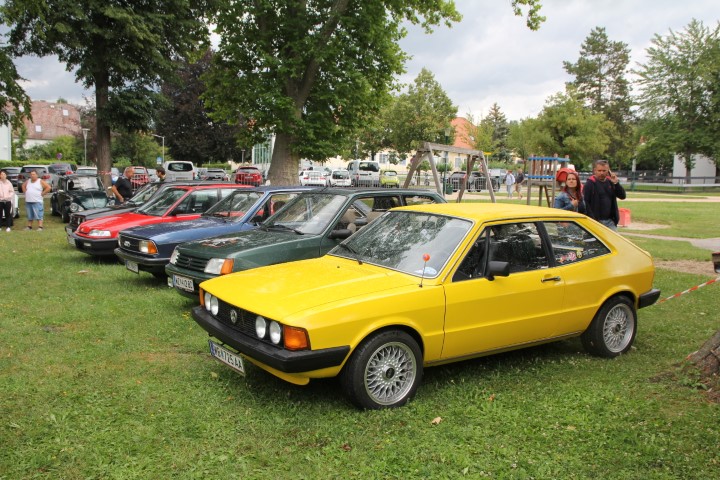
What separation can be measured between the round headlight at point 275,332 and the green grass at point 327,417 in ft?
2.05

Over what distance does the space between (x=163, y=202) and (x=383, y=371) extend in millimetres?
7800

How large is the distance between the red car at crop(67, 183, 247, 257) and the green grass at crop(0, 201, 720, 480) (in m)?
4.12

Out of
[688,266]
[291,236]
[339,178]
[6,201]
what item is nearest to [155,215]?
[291,236]

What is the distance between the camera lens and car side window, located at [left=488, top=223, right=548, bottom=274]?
5066 millimetres

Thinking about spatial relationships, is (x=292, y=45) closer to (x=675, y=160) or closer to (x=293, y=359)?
(x=293, y=359)

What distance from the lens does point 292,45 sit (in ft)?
57.0

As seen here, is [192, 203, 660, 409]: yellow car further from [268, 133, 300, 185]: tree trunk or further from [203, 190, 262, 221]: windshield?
[268, 133, 300, 185]: tree trunk

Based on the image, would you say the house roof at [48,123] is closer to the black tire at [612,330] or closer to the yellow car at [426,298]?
the yellow car at [426,298]

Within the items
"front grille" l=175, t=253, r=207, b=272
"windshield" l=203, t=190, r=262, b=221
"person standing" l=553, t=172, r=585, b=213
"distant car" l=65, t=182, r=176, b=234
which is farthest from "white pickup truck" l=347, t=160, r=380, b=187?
"front grille" l=175, t=253, r=207, b=272

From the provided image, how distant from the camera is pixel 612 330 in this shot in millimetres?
5730

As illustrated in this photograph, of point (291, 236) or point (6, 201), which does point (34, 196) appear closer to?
point (6, 201)

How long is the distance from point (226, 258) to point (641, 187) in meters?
52.3

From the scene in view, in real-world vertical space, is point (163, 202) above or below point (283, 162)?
below

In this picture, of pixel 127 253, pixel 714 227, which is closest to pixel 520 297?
pixel 127 253
